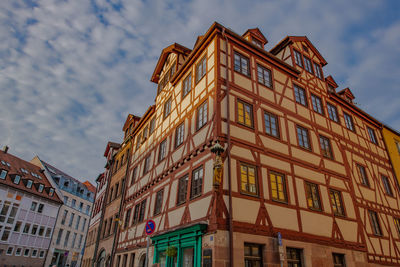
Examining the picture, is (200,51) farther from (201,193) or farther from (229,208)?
(229,208)

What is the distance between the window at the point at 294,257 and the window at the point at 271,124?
15.9 feet

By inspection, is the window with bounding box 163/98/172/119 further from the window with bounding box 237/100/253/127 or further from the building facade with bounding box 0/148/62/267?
the building facade with bounding box 0/148/62/267

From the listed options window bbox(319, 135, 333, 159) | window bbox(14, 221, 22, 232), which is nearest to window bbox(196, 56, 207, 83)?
window bbox(319, 135, 333, 159)

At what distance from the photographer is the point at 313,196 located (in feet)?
41.6

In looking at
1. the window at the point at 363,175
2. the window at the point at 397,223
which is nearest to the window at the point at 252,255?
the window at the point at 363,175

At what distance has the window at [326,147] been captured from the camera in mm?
15070

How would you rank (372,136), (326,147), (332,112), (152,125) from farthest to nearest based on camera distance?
(372,136) → (152,125) → (332,112) → (326,147)

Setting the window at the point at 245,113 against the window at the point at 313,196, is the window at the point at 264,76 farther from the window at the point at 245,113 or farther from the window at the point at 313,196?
the window at the point at 313,196

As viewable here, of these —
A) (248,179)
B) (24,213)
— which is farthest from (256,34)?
(24,213)

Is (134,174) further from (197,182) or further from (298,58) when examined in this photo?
(298,58)

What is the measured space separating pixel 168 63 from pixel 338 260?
50.8ft

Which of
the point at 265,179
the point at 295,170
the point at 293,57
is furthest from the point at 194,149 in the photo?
the point at 293,57

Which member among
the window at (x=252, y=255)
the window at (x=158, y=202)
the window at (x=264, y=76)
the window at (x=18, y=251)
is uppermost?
the window at (x=264, y=76)

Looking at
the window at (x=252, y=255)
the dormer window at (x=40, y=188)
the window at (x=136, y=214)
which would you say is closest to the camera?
the window at (x=252, y=255)
